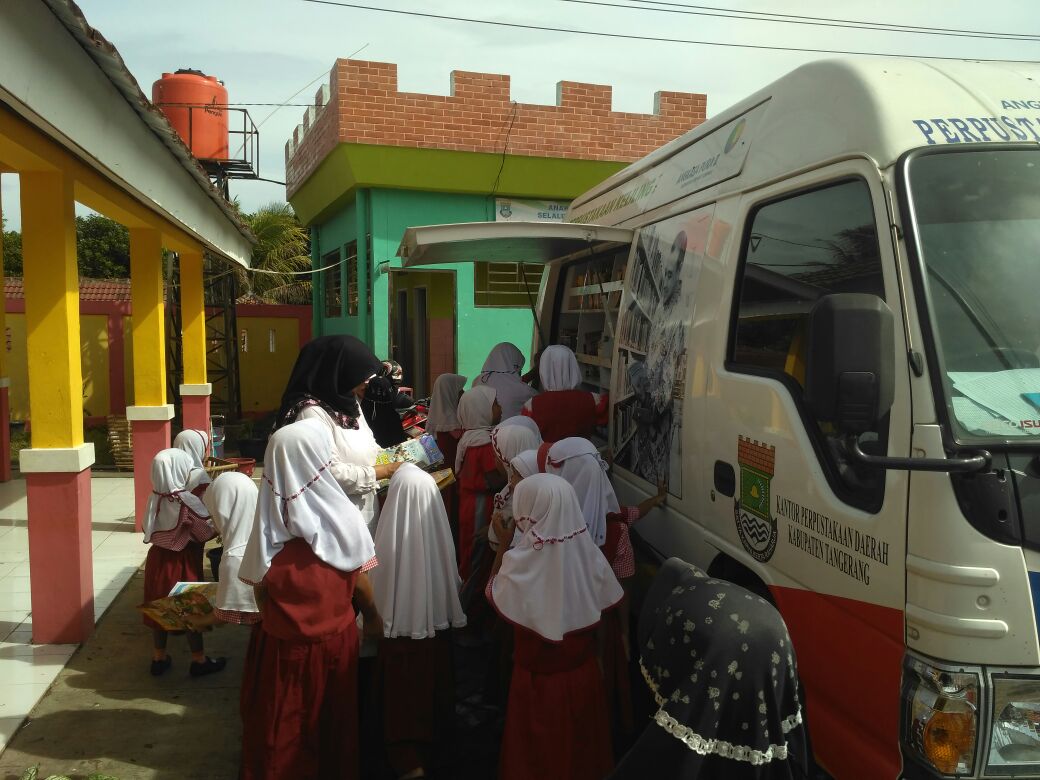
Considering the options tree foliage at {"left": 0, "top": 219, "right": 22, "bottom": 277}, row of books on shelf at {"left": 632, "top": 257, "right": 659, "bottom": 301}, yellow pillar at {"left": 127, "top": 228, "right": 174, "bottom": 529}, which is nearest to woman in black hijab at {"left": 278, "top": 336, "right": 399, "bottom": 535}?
row of books on shelf at {"left": 632, "top": 257, "right": 659, "bottom": 301}

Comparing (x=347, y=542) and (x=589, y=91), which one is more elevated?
(x=589, y=91)

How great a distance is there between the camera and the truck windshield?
2.35 metres

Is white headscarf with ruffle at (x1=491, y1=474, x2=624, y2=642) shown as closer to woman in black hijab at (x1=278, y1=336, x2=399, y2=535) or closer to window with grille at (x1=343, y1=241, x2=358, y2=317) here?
woman in black hijab at (x1=278, y1=336, x2=399, y2=535)

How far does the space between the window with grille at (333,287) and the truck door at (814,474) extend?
1217 centimetres

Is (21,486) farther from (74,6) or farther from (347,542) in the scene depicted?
(347,542)

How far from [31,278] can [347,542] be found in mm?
3242

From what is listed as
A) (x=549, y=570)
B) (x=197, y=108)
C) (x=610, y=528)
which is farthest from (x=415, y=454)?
(x=197, y=108)

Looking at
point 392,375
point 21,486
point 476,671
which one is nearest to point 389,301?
point 392,375

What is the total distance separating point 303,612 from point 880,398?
227 cm

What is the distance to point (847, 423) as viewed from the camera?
224 cm

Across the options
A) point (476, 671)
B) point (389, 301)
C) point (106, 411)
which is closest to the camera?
point (476, 671)

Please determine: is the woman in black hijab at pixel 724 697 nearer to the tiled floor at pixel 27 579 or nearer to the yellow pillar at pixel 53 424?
the tiled floor at pixel 27 579

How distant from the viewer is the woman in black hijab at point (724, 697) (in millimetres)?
1934

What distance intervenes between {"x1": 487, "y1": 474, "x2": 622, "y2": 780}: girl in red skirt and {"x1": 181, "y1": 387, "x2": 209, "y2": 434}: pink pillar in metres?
8.03
